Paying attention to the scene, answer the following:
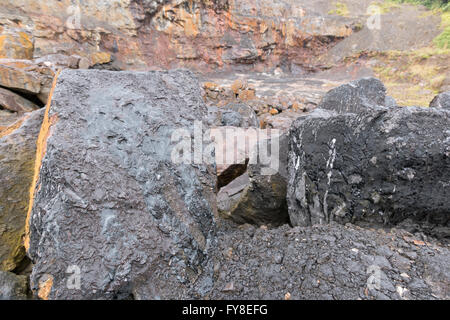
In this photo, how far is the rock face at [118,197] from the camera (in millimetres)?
1084

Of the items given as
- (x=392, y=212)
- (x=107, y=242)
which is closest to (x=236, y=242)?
(x=107, y=242)

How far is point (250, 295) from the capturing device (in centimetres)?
112

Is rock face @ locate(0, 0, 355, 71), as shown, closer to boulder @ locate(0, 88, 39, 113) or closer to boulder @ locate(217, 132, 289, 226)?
boulder @ locate(0, 88, 39, 113)

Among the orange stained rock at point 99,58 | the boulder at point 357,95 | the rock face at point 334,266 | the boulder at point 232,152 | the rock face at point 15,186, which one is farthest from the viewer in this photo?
the orange stained rock at point 99,58

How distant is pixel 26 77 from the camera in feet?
12.9

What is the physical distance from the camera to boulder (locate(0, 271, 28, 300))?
122 centimetres

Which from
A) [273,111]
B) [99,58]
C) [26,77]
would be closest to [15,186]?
[26,77]

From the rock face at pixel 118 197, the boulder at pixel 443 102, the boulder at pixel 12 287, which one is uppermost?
the boulder at pixel 443 102

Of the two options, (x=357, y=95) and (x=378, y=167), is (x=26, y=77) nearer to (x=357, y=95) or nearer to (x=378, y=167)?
(x=378, y=167)

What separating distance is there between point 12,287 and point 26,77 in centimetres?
394

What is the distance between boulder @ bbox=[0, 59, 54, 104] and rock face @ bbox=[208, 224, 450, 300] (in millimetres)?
4379

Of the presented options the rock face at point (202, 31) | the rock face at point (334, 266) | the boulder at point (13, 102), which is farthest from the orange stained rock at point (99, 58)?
the rock face at point (334, 266)

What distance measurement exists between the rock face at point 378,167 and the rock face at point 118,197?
726mm

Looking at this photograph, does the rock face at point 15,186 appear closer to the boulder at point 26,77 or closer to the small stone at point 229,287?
the small stone at point 229,287
